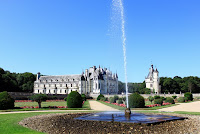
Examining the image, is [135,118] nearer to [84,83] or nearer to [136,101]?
[136,101]

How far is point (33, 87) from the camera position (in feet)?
301

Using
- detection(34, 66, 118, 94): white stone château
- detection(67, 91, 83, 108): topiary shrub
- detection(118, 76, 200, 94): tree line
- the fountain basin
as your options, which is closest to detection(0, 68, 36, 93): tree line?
detection(34, 66, 118, 94): white stone château

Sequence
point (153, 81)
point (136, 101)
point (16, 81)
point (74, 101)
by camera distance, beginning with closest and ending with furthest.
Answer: point (136, 101) → point (74, 101) → point (16, 81) → point (153, 81)

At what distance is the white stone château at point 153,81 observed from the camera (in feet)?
273

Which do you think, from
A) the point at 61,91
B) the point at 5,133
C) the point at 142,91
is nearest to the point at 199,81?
the point at 142,91

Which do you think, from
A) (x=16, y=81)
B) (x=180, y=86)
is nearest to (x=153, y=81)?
(x=180, y=86)

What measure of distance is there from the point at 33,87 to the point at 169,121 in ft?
288

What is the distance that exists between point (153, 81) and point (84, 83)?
2912 centimetres

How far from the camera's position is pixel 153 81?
8581cm

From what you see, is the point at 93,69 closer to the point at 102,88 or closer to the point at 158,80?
the point at 102,88

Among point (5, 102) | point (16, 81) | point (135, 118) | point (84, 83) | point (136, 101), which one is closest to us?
point (135, 118)

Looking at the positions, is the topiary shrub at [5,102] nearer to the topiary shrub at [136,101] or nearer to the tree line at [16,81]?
the topiary shrub at [136,101]

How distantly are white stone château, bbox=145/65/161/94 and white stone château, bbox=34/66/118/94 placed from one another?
48.7ft

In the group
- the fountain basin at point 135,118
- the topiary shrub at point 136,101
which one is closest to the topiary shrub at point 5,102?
the fountain basin at point 135,118
